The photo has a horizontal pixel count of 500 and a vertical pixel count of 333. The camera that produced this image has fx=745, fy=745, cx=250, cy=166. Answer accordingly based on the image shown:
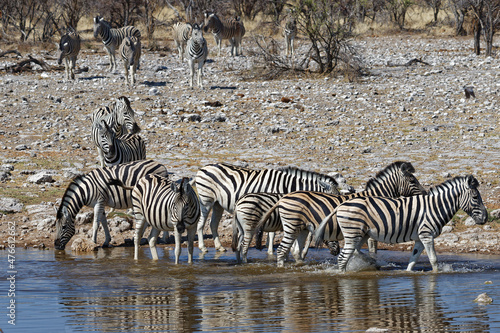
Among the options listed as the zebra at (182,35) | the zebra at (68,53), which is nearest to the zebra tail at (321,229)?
the zebra at (68,53)

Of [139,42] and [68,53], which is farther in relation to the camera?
[139,42]

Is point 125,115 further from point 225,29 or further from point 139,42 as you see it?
point 225,29

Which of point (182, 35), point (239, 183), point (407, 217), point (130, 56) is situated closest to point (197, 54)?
point (130, 56)

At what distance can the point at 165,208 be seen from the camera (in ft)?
31.3

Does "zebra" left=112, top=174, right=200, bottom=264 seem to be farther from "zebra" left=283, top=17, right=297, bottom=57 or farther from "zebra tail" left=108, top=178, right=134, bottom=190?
"zebra" left=283, top=17, right=297, bottom=57

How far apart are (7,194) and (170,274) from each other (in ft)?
16.6

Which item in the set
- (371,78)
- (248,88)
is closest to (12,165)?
(248,88)

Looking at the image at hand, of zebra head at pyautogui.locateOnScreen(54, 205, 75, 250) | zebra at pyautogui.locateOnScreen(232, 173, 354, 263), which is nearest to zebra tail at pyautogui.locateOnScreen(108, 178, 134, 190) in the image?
zebra head at pyautogui.locateOnScreen(54, 205, 75, 250)

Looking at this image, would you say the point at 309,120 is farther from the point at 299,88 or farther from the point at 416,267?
the point at 416,267

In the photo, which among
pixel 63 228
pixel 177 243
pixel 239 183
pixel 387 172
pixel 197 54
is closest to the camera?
→ pixel 177 243

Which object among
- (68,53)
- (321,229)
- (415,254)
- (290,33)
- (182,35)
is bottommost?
(415,254)

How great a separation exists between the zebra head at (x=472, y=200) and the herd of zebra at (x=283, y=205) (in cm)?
1

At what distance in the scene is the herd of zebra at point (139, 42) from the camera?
70.2 ft

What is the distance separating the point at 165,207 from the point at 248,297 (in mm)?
2436
